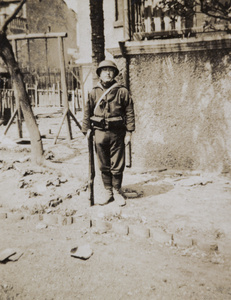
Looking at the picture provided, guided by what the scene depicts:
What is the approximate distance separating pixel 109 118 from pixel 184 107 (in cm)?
210

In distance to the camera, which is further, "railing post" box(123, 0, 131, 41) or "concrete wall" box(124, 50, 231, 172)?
"railing post" box(123, 0, 131, 41)

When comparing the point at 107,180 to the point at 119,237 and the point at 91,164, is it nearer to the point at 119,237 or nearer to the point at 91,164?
the point at 91,164

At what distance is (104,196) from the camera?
485 centimetres

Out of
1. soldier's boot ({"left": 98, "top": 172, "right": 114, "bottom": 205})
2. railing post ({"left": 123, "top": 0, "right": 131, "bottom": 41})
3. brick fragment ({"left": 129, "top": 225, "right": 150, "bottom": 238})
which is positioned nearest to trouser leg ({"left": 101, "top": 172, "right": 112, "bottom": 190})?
soldier's boot ({"left": 98, "top": 172, "right": 114, "bottom": 205})

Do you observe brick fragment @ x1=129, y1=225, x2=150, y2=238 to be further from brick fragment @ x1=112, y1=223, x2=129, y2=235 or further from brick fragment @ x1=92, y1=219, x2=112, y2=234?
brick fragment @ x1=92, y1=219, x2=112, y2=234

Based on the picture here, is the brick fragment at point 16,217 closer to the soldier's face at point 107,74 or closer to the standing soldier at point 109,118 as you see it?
the standing soldier at point 109,118

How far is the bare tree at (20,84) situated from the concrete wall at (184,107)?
2.21m

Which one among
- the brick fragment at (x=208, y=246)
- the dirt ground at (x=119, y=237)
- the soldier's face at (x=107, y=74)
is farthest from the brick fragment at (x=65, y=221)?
the soldier's face at (x=107, y=74)

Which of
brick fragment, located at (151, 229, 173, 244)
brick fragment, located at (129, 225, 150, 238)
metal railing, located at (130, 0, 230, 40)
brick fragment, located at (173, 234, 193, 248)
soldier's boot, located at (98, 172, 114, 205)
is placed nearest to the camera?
brick fragment, located at (173, 234, 193, 248)

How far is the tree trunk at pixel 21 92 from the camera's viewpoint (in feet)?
20.9

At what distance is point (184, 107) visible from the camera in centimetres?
595

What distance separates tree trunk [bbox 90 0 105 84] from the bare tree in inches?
95.3

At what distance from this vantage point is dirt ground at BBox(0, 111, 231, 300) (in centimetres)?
287

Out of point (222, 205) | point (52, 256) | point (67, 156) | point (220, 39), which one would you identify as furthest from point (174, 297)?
point (67, 156)
